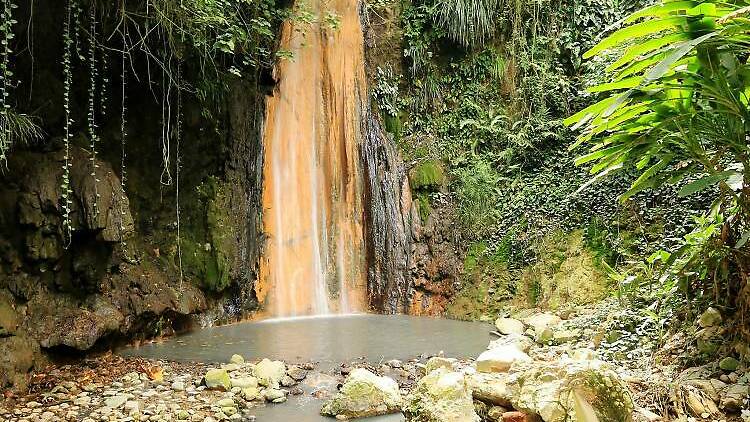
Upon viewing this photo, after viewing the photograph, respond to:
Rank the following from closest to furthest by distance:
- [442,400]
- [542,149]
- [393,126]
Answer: [442,400] → [542,149] → [393,126]

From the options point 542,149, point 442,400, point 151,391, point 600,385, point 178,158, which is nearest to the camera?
point 600,385

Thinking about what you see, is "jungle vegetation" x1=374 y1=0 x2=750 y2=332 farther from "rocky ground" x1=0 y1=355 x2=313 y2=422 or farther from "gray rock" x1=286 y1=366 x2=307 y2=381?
"rocky ground" x1=0 y1=355 x2=313 y2=422

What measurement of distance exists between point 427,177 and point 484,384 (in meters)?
6.26

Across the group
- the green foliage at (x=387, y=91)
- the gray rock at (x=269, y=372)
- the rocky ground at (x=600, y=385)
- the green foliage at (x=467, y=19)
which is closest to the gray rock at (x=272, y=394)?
the gray rock at (x=269, y=372)

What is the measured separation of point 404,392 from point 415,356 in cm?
123

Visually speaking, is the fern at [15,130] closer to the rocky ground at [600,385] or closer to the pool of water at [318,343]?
the pool of water at [318,343]

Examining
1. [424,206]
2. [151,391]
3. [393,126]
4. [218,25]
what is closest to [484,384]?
[151,391]

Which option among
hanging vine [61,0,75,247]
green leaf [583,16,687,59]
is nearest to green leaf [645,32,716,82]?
green leaf [583,16,687,59]

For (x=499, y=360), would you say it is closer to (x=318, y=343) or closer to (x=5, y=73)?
(x=318, y=343)

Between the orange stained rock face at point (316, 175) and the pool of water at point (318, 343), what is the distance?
3.30ft

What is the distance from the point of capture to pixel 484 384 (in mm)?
3301

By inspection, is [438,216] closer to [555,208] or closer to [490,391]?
[555,208]

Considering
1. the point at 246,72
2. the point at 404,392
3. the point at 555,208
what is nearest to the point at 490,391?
the point at 404,392

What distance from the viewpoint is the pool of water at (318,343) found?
5328 millimetres
